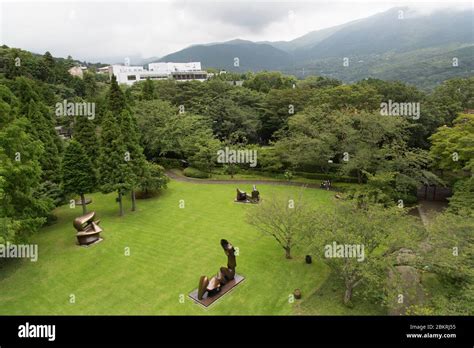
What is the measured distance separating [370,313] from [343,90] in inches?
1174

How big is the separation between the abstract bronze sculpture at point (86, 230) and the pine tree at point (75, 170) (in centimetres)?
324

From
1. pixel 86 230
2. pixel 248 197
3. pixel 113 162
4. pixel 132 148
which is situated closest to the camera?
pixel 86 230

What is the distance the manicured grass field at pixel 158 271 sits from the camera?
51.7 feet

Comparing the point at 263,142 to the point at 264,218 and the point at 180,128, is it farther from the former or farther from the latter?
the point at 264,218

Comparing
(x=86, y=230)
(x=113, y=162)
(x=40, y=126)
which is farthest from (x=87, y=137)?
(x=86, y=230)

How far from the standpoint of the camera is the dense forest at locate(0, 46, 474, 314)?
725 inches

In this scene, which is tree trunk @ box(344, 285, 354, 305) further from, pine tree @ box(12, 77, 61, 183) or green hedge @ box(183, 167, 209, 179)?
pine tree @ box(12, 77, 61, 183)

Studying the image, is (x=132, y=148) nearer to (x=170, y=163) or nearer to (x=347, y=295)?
(x=170, y=163)

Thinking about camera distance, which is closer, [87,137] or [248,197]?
[87,137]

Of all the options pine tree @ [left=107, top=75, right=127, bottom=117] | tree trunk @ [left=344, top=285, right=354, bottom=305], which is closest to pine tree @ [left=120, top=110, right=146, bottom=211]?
pine tree @ [left=107, top=75, right=127, bottom=117]

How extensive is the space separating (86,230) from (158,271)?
7.19 meters

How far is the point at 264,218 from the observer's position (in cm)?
1983

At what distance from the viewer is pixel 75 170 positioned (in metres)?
24.2
